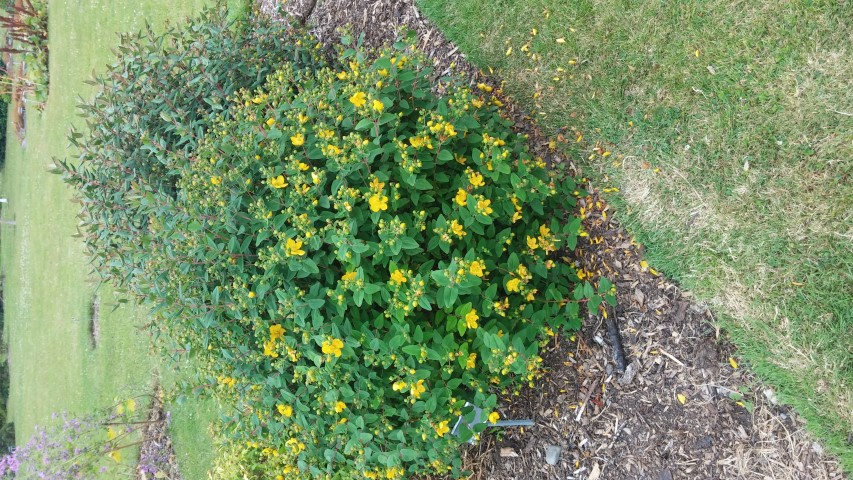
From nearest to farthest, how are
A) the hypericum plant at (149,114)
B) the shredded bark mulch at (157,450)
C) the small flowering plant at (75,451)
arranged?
the hypericum plant at (149,114) < the small flowering plant at (75,451) < the shredded bark mulch at (157,450)

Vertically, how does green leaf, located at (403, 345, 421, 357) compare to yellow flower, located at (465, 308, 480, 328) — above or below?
below

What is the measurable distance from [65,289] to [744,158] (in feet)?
31.1

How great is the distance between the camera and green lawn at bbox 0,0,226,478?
A: 22.0 feet

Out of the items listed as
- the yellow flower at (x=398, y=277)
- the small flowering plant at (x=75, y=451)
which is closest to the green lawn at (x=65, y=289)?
the small flowering plant at (x=75, y=451)

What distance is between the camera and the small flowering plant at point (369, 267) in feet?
8.21

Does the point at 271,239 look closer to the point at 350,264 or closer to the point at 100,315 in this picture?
the point at 350,264

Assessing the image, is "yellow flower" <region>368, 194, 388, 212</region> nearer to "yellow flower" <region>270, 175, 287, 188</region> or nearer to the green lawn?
"yellow flower" <region>270, 175, 287, 188</region>

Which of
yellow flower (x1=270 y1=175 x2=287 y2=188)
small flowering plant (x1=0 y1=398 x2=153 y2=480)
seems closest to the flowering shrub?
yellow flower (x1=270 y1=175 x2=287 y2=188)

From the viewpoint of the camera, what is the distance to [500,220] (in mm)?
2904

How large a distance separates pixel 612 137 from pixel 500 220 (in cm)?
77

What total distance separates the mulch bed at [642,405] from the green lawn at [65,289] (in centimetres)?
351

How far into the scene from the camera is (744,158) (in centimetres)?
263

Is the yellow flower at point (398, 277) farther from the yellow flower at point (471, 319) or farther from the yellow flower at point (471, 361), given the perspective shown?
the yellow flower at point (471, 361)

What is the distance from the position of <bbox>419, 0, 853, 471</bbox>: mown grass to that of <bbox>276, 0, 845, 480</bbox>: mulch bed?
0.10m
